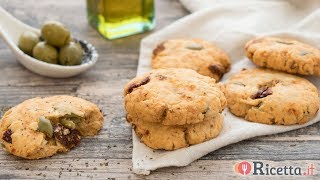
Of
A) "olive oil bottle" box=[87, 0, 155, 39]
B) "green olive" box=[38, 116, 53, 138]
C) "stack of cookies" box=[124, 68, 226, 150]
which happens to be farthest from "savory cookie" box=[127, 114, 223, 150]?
"olive oil bottle" box=[87, 0, 155, 39]

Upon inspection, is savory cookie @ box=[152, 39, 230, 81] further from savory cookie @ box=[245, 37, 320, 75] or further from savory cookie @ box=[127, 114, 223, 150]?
savory cookie @ box=[127, 114, 223, 150]

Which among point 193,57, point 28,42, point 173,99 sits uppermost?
point 173,99

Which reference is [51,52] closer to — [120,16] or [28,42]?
[28,42]

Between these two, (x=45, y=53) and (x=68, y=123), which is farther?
(x=45, y=53)

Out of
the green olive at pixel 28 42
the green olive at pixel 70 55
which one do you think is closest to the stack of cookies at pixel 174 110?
the green olive at pixel 70 55

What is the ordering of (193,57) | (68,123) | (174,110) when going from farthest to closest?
(193,57) → (68,123) → (174,110)

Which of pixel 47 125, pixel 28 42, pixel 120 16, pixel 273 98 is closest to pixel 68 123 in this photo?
pixel 47 125
